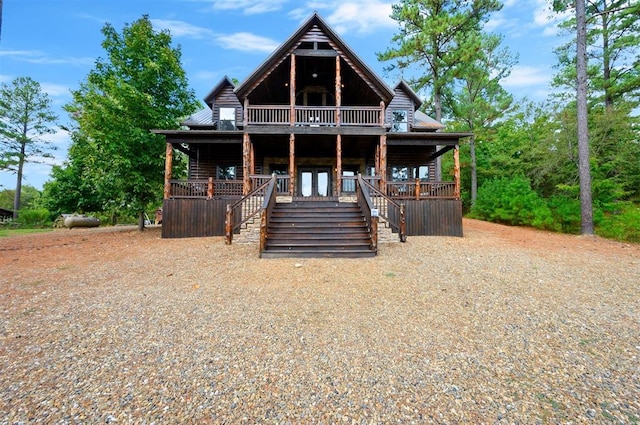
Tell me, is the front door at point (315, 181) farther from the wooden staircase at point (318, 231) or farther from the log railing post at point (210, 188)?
the log railing post at point (210, 188)

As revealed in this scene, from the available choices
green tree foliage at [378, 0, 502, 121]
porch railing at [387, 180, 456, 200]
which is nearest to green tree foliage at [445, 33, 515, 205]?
green tree foliage at [378, 0, 502, 121]

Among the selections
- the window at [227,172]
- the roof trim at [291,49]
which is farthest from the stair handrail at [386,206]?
the window at [227,172]

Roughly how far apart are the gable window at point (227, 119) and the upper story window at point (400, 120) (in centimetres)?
919

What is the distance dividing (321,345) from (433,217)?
9539mm

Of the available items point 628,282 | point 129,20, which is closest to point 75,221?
point 129,20

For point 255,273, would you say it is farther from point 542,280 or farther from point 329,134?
point 329,134

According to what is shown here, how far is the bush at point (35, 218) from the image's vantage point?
21.2m

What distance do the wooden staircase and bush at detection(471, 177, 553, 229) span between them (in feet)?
35.5

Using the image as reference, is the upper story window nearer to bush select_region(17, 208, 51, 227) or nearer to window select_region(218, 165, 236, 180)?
window select_region(218, 165, 236, 180)

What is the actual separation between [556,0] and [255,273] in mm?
19407

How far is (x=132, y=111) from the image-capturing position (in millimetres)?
12586

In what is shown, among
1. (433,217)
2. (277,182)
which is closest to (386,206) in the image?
(433,217)

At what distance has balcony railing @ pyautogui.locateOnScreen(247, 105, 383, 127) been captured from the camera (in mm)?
11625

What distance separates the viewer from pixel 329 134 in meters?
11.6
